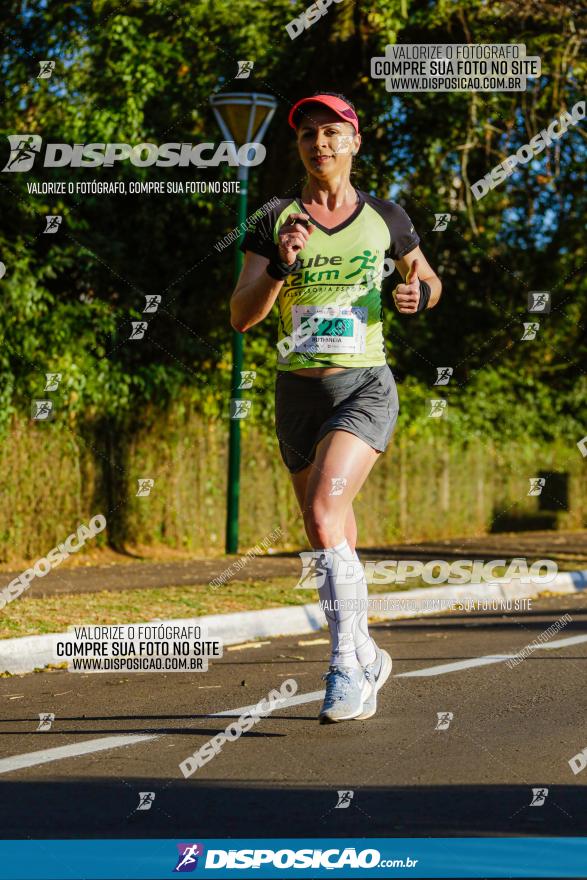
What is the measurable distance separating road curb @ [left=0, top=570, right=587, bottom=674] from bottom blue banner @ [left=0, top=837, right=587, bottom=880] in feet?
13.0

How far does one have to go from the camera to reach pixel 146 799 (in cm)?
420

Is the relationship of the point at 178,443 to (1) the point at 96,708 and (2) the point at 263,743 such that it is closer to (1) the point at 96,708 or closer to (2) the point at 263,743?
(1) the point at 96,708

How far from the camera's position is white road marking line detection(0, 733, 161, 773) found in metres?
4.77

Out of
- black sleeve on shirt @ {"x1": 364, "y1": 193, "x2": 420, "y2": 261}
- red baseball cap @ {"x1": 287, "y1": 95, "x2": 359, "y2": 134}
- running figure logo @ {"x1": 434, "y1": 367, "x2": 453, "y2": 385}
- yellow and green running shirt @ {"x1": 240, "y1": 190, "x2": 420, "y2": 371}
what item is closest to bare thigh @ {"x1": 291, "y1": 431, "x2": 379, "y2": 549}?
yellow and green running shirt @ {"x1": 240, "y1": 190, "x2": 420, "y2": 371}

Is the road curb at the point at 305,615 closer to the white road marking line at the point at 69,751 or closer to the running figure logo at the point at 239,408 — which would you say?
the white road marking line at the point at 69,751

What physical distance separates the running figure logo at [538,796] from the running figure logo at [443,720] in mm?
1117

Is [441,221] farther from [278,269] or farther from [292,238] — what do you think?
[292,238]

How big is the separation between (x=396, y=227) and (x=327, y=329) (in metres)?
0.61

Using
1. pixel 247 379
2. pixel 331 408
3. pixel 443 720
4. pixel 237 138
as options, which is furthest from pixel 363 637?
pixel 247 379

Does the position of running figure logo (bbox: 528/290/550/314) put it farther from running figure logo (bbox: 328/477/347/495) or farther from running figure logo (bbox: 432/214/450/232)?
running figure logo (bbox: 328/477/347/495)

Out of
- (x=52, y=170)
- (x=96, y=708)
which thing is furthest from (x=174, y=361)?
(x=96, y=708)

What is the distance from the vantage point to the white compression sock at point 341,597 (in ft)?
17.8

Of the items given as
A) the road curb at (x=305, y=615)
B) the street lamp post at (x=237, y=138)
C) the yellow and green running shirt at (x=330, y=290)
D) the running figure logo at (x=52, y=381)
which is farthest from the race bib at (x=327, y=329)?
the running figure logo at (x=52, y=381)

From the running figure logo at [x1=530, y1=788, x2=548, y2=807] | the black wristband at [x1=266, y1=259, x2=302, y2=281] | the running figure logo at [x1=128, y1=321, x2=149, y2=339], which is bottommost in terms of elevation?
the running figure logo at [x1=530, y1=788, x2=548, y2=807]
